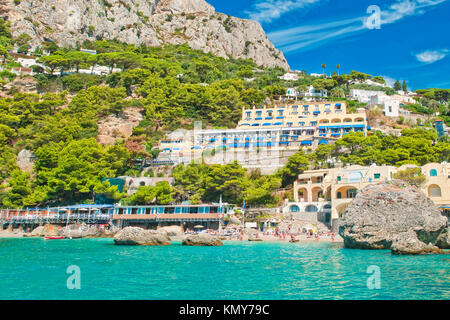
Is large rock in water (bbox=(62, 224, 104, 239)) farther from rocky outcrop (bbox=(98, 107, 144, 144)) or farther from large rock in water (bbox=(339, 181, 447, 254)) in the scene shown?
large rock in water (bbox=(339, 181, 447, 254))

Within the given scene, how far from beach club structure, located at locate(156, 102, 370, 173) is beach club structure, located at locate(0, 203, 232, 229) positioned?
12.0 m

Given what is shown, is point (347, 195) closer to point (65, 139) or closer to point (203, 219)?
point (203, 219)

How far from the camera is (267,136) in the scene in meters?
58.3

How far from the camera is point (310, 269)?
16.3 meters

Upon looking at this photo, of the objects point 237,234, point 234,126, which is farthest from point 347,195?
point 234,126

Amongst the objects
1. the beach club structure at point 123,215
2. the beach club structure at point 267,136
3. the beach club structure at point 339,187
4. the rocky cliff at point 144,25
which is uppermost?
the rocky cliff at point 144,25

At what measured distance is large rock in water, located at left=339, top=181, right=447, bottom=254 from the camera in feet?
81.3

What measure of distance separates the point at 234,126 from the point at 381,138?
950 inches

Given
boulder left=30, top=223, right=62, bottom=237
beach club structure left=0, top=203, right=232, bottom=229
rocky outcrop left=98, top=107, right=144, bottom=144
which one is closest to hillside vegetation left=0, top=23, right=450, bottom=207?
rocky outcrop left=98, top=107, right=144, bottom=144

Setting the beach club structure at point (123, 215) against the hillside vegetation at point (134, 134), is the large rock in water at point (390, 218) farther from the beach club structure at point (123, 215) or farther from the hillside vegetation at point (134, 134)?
the beach club structure at point (123, 215)

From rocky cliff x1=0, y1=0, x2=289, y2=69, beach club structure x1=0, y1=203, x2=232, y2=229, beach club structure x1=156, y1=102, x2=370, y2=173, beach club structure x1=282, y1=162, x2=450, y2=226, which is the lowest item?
beach club structure x1=0, y1=203, x2=232, y2=229

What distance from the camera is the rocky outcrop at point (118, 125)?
60119 millimetres

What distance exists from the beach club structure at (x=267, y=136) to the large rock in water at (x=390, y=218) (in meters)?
23.6

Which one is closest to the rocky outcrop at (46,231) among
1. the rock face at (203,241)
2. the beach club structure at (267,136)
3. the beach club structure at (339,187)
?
the beach club structure at (267,136)
